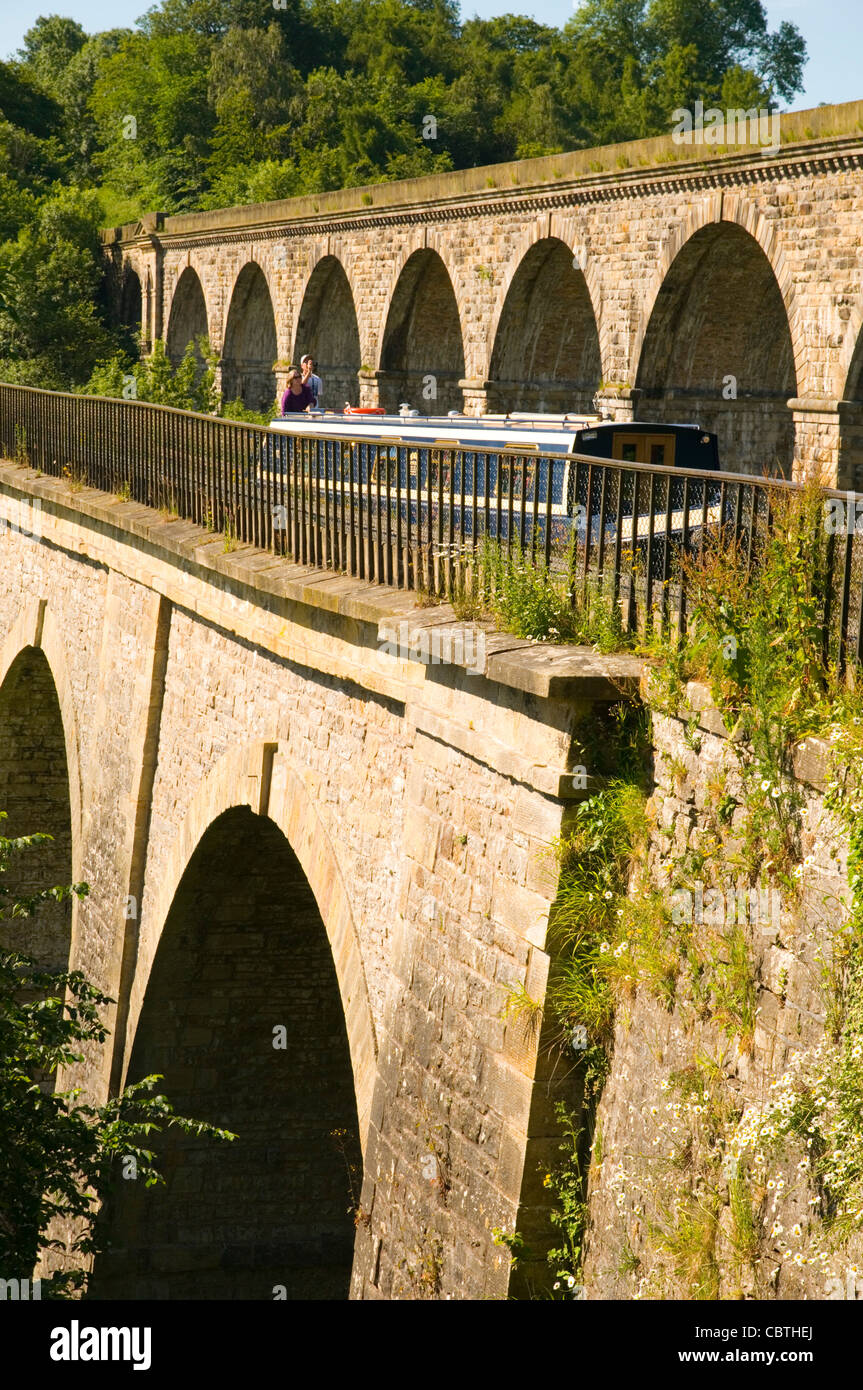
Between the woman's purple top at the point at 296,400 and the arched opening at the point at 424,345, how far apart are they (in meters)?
9.24

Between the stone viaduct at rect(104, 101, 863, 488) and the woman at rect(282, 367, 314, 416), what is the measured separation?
475 centimetres

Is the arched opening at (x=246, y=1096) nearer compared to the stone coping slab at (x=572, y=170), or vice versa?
the arched opening at (x=246, y=1096)

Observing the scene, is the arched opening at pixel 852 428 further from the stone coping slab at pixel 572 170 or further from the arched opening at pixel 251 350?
the arched opening at pixel 251 350

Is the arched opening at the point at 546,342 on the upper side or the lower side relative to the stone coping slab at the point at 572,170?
lower

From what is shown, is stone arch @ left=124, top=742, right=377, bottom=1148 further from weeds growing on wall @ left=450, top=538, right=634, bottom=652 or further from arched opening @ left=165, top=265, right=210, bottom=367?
arched opening @ left=165, top=265, right=210, bottom=367

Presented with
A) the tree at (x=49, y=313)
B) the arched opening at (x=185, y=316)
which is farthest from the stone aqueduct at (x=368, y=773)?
the tree at (x=49, y=313)

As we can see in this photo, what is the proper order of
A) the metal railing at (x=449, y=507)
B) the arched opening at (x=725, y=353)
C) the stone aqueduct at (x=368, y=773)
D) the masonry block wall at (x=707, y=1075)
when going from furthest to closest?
the arched opening at (x=725, y=353)
the stone aqueduct at (x=368, y=773)
the metal railing at (x=449, y=507)
the masonry block wall at (x=707, y=1075)

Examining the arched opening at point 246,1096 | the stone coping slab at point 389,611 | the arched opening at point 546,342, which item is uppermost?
the arched opening at point 546,342

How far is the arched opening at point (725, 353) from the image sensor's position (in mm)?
18672

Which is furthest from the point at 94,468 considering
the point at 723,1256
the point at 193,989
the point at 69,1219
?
the point at 723,1256

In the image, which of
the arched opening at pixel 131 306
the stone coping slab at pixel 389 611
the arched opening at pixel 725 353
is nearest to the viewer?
the stone coping slab at pixel 389 611

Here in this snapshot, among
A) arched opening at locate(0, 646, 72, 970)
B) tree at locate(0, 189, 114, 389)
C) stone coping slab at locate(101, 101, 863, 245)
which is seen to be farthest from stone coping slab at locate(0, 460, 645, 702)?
tree at locate(0, 189, 114, 389)
